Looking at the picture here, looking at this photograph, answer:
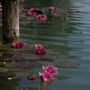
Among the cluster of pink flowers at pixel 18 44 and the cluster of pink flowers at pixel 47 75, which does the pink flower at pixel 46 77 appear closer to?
the cluster of pink flowers at pixel 47 75

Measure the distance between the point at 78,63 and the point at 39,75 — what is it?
1167 mm

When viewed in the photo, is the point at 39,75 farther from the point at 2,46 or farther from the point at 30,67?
the point at 2,46

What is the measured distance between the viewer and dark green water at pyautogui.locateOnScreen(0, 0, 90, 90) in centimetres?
402

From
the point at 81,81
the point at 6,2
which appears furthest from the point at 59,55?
the point at 6,2

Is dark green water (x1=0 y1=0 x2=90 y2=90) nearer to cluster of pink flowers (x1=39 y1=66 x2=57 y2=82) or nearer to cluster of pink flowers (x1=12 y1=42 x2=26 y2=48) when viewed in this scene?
cluster of pink flowers (x1=39 y1=66 x2=57 y2=82)

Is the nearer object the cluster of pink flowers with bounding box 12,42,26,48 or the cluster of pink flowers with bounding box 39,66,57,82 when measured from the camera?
the cluster of pink flowers with bounding box 39,66,57,82

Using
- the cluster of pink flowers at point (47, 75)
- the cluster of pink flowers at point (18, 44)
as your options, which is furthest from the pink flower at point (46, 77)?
the cluster of pink flowers at point (18, 44)

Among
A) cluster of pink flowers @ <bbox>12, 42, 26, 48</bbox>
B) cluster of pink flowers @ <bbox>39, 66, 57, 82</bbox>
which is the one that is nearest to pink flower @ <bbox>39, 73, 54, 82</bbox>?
cluster of pink flowers @ <bbox>39, 66, 57, 82</bbox>

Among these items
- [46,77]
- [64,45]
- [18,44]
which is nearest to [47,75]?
[46,77]

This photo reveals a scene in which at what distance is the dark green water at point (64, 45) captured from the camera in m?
4.02

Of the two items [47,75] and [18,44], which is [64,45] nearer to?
[18,44]

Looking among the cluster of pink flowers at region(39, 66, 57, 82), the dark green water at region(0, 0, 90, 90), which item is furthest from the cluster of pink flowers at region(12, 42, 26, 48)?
the cluster of pink flowers at region(39, 66, 57, 82)

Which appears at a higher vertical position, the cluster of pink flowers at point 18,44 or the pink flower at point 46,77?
the cluster of pink flowers at point 18,44

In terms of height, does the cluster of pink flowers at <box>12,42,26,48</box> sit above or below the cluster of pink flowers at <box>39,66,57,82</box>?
above
